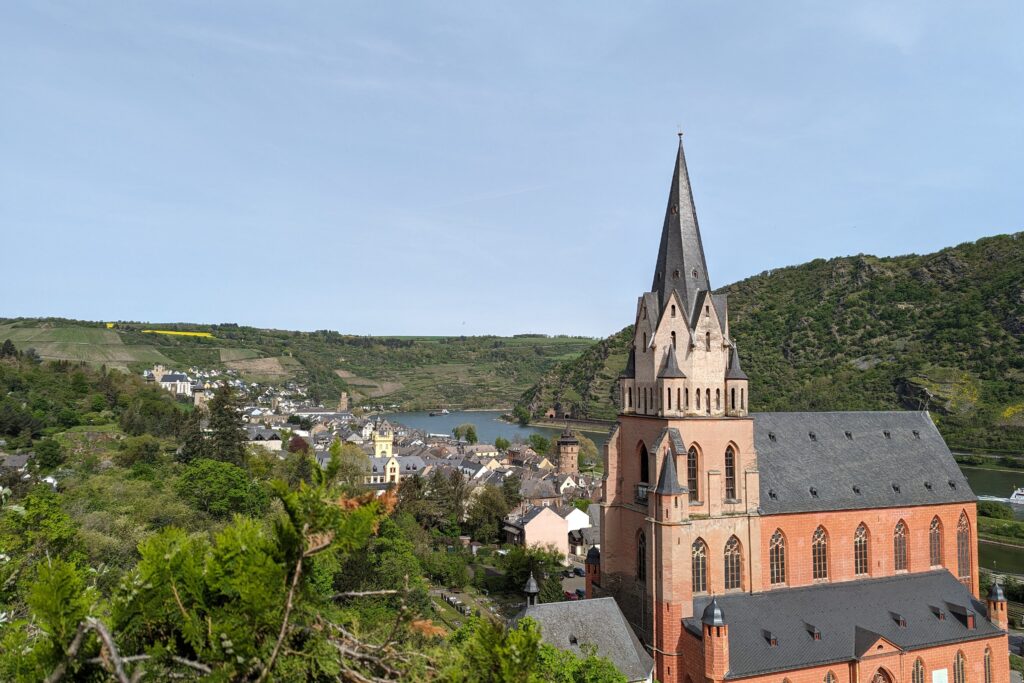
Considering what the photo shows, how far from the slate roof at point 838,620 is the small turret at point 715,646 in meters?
0.67

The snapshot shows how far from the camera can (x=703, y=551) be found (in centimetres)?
3052

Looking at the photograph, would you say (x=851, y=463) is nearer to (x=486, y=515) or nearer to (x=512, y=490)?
(x=486, y=515)

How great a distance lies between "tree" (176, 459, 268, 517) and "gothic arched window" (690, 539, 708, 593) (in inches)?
1604

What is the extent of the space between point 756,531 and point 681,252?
1384 cm

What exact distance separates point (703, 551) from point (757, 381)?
121 meters

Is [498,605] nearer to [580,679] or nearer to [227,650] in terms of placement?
[580,679]

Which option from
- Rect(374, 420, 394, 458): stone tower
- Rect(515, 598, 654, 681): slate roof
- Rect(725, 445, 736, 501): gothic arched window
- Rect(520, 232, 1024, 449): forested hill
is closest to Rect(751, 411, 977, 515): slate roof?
Rect(725, 445, 736, 501): gothic arched window

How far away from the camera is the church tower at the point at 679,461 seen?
96.7 feet

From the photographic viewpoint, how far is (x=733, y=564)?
3111 centimetres

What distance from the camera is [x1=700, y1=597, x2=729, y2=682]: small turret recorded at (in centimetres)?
2711

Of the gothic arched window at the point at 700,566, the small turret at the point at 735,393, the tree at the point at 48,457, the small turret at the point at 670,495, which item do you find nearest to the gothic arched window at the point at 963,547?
the small turret at the point at 735,393

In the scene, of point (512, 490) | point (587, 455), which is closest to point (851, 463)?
point (512, 490)

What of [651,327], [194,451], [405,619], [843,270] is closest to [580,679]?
[651,327]

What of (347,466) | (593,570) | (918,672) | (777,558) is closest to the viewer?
(918,672)
